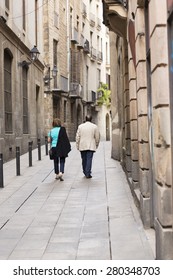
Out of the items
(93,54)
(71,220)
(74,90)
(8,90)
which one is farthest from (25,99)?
(93,54)

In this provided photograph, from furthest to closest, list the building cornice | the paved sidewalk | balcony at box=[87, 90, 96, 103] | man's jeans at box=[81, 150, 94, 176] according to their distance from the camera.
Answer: balcony at box=[87, 90, 96, 103]
man's jeans at box=[81, 150, 94, 176]
the building cornice
the paved sidewalk

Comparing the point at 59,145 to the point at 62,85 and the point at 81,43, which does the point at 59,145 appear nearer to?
the point at 62,85

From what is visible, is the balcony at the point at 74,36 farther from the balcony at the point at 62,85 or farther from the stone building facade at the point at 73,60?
the balcony at the point at 62,85

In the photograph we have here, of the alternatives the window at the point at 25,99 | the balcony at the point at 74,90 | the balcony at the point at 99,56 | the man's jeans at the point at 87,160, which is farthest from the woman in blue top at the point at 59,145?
the balcony at the point at 99,56

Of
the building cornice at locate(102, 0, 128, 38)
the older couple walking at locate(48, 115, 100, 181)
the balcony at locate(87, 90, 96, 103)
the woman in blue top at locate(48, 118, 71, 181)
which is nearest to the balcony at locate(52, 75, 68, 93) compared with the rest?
the balcony at locate(87, 90, 96, 103)

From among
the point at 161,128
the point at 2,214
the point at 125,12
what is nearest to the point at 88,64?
the point at 125,12

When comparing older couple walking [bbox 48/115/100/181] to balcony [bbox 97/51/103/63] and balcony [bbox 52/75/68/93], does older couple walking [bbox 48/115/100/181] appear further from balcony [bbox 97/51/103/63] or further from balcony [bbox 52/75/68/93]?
balcony [bbox 97/51/103/63]

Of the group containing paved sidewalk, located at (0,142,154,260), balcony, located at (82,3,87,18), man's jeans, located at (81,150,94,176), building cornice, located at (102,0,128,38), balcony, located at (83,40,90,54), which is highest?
balcony, located at (82,3,87,18)

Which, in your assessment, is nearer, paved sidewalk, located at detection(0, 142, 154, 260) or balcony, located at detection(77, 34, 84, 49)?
paved sidewalk, located at detection(0, 142, 154, 260)

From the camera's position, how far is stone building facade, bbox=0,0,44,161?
17312 mm

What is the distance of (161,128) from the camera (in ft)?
14.9

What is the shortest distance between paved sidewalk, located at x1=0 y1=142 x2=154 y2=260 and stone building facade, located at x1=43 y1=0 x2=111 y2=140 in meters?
19.2

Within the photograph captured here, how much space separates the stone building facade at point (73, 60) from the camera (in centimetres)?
3114

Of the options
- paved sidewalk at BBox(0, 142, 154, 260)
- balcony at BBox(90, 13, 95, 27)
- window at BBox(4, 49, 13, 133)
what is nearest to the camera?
paved sidewalk at BBox(0, 142, 154, 260)
